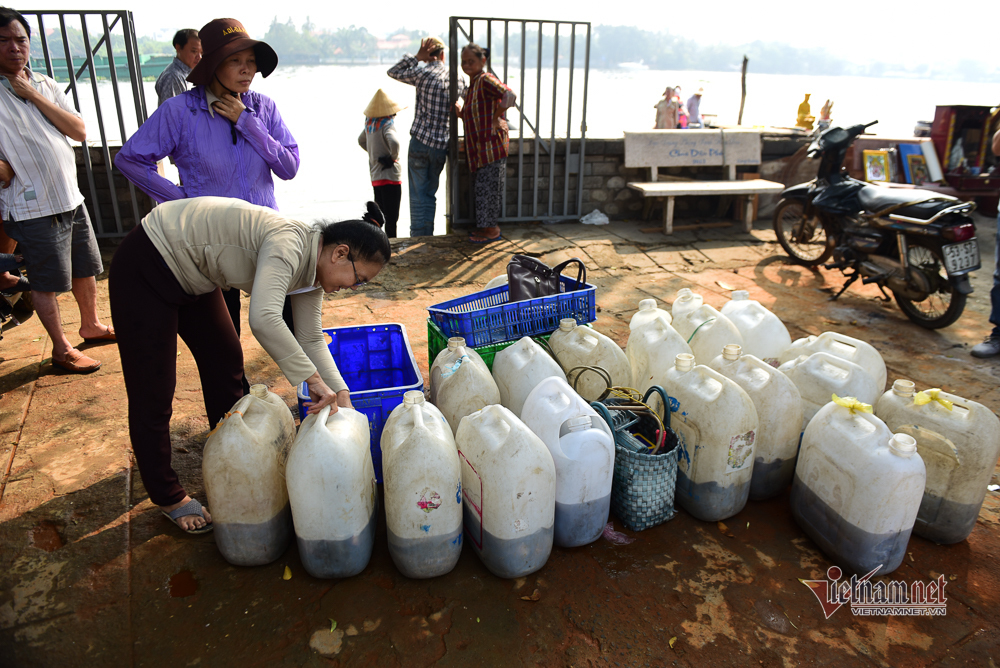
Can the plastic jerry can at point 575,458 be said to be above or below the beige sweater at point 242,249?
below

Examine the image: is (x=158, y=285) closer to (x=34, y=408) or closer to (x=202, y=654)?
(x=202, y=654)

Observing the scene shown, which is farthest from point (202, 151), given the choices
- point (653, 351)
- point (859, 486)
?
point (859, 486)

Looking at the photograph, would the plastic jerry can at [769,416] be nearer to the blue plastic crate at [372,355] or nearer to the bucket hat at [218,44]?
the blue plastic crate at [372,355]

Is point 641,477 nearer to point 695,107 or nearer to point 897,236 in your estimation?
point 897,236

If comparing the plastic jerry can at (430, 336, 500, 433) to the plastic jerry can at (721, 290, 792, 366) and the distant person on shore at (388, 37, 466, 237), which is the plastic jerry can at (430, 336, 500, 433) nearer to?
the plastic jerry can at (721, 290, 792, 366)

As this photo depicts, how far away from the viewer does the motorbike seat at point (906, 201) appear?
4.70m

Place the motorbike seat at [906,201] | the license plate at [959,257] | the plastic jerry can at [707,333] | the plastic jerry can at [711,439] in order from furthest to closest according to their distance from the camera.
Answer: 1. the motorbike seat at [906,201]
2. the license plate at [959,257]
3. the plastic jerry can at [707,333]
4. the plastic jerry can at [711,439]

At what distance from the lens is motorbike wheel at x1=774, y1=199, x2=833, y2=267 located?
6.19m

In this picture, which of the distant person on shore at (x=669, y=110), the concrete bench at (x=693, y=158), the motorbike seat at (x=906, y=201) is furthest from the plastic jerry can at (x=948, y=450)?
the distant person on shore at (x=669, y=110)

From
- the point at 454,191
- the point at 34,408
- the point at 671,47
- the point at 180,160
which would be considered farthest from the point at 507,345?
the point at 671,47

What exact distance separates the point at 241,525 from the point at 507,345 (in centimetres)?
152

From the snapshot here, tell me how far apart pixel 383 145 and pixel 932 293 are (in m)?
5.02

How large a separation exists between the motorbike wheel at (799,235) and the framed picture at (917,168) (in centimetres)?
292

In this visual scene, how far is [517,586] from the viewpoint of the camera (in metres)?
2.26
